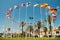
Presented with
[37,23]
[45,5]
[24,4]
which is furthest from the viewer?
[37,23]

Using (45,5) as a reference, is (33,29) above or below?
below

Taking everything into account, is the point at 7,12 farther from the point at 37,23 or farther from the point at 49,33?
the point at 49,33

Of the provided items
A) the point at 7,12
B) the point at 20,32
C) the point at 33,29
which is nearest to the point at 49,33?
the point at 33,29

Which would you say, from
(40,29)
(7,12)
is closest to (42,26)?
(40,29)

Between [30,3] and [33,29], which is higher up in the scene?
[30,3]

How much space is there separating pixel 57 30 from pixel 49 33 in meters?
1.23

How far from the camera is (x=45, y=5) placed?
1474cm

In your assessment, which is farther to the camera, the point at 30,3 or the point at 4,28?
the point at 4,28

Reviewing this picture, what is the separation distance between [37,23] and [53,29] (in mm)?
1583

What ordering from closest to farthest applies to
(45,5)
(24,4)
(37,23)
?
(45,5) < (24,4) < (37,23)

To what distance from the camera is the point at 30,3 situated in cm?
1555

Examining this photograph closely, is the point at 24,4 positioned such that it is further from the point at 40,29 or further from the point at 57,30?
the point at 57,30

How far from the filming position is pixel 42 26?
16.4m

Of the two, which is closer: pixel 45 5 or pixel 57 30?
pixel 45 5
